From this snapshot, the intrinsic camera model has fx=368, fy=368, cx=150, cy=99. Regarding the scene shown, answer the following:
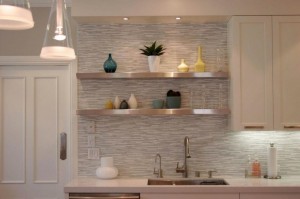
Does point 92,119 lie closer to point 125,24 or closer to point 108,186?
point 108,186

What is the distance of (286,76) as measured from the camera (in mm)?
3539

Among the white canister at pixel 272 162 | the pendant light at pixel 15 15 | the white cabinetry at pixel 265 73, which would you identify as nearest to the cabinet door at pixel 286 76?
the white cabinetry at pixel 265 73

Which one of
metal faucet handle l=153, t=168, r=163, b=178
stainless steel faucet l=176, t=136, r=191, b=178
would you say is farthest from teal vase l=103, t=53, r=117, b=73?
metal faucet handle l=153, t=168, r=163, b=178

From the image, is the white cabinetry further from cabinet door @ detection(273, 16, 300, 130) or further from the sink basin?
the sink basin

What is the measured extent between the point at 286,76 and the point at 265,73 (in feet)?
0.66

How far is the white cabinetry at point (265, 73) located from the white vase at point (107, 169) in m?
1.25

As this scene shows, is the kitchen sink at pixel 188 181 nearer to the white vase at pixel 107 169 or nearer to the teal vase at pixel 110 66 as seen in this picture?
the white vase at pixel 107 169

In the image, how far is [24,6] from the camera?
1.59 m

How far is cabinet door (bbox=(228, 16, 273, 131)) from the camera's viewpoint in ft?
11.6

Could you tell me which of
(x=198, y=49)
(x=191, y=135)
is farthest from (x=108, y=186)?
(x=198, y=49)

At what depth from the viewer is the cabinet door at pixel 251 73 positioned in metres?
3.54

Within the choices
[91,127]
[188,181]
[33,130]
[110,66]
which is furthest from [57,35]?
[33,130]

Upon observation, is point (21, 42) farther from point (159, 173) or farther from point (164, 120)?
point (159, 173)

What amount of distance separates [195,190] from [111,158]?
0.94m
